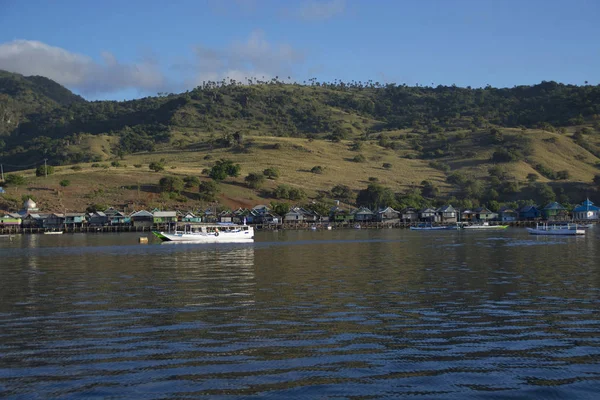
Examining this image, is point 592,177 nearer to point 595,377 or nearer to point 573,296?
point 573,296

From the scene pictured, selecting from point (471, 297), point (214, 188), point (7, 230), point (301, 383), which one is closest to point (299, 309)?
point (471, 297)

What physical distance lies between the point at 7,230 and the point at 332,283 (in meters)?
116

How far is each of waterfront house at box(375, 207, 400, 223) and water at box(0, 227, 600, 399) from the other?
115232mm

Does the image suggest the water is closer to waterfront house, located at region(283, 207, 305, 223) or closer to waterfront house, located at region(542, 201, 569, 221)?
waterfront house, located at region(283, 207, 305, 223)

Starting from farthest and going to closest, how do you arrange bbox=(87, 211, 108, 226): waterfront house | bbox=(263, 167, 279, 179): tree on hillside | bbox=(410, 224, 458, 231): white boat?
bbox=(263, 167, 279, 179): tree on hillside < bbox=(410, 224, 458, 231): white boat < bbox=(87, 211, 108, 226): waterfront house

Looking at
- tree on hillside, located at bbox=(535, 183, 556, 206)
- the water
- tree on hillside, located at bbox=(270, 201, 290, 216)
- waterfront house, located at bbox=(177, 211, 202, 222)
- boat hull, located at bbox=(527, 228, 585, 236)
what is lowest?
the water

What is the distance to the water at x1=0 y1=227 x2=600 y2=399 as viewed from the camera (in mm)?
16547

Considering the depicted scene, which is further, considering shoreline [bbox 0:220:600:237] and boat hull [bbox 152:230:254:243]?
shoreline [bbox 0:220:600:237]

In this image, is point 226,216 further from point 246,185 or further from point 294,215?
point 246,185

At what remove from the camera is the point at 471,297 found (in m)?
30.8

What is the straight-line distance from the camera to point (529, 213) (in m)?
160

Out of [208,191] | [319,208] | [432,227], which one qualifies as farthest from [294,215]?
[432,227]

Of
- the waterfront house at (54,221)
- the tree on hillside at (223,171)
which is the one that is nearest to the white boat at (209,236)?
the waterfront house at (54,221)

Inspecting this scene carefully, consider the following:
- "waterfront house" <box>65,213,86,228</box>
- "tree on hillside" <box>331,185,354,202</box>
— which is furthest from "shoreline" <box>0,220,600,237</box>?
"tree on hillside" <box>331,185,354,202</box>
